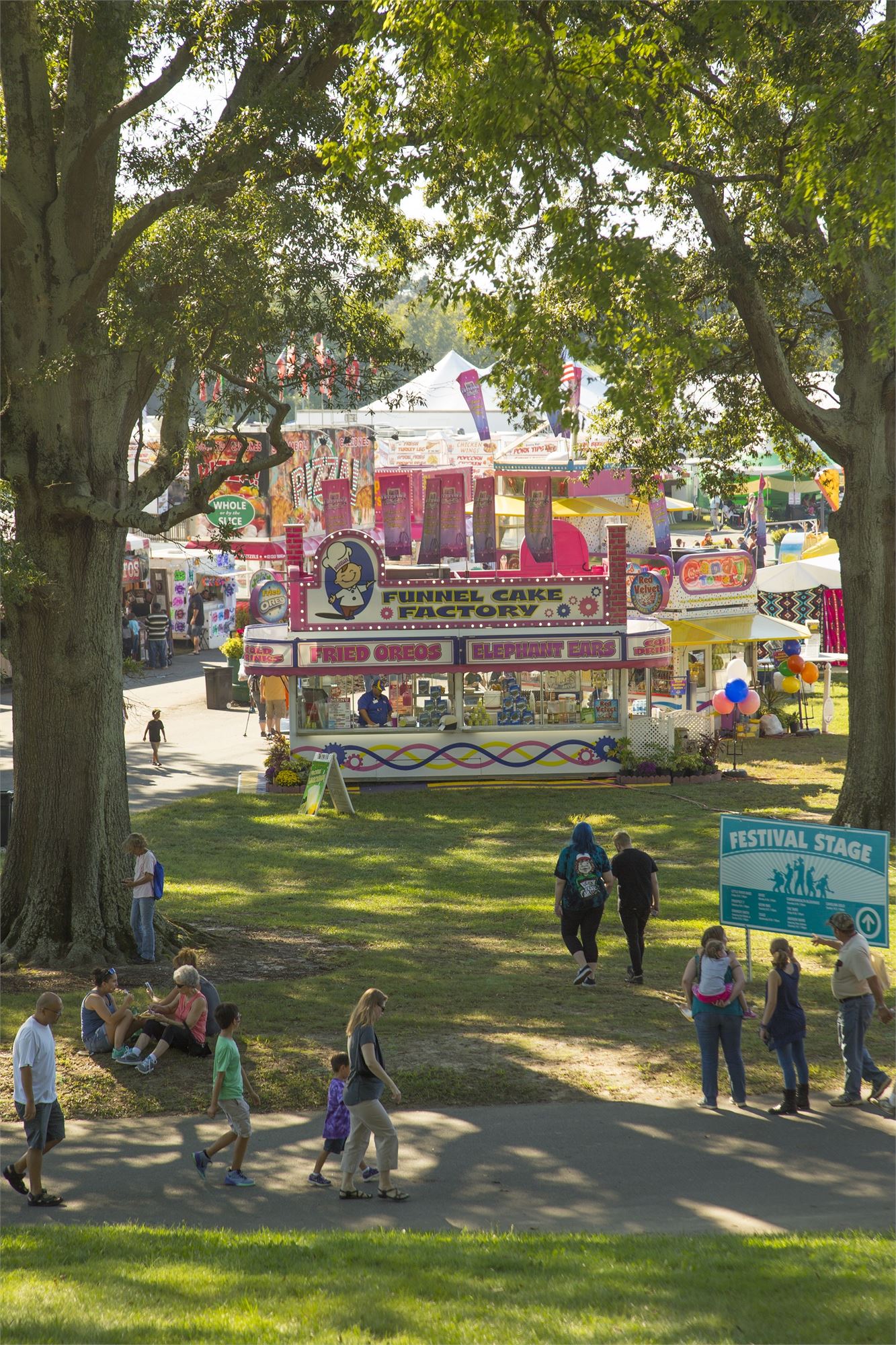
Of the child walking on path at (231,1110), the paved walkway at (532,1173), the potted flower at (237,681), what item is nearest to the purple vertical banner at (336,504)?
the potted flower at (237,681)

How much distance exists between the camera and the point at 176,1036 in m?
9.55

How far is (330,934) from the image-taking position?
536 inches

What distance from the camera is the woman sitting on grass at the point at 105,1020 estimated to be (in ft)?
30.7

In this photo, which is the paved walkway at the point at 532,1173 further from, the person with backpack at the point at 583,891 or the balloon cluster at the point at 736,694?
the balloon cluster at the point at 736,694

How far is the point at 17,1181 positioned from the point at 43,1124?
426 mm

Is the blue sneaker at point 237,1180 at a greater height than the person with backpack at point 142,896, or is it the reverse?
the person with backpack at point 142,896

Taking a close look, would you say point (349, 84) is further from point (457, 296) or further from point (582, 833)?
point (582, 833)

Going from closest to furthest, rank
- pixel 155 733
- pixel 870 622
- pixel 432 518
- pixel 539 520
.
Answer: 1. pixel 870 622
2. pixel 539 520
3. pixel 155 733
4. pixel 432 518

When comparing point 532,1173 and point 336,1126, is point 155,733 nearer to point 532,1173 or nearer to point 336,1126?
point 336,1126

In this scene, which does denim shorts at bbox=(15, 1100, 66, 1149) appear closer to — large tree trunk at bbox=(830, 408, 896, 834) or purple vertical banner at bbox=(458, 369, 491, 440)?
large tree trunk at bbox=(830, 408, 896, 834)

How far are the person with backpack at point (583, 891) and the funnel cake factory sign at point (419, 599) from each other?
→ 474 inches

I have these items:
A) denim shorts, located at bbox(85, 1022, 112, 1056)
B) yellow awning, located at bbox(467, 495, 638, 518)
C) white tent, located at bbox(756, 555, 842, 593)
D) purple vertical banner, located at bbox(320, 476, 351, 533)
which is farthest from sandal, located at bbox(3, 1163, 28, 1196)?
yellow awning, located at bbox(467, 495, 638, 518)

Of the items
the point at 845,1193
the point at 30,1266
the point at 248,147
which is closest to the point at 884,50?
the point at 248,147

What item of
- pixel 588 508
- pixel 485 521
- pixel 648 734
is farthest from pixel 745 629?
pixel 588 508
